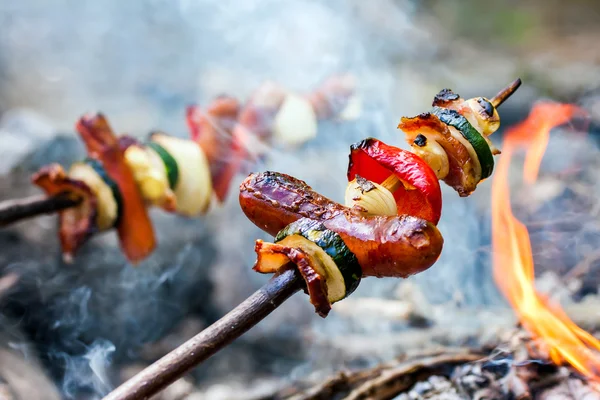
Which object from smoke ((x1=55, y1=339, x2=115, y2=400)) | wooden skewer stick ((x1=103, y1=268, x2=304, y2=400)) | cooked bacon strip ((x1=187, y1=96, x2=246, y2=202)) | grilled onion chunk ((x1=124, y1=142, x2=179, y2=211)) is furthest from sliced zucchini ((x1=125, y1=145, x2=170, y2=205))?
wooden skewer stick ((x1=103, y1=268, x2=304, y2=400))

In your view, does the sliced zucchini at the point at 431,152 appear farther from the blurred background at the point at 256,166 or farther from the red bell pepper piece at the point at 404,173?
the blurred background at the point at 256,166

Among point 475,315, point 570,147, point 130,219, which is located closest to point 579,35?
point 570,147

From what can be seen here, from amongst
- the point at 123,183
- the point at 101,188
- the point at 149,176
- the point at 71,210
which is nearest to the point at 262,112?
the point at 149,176

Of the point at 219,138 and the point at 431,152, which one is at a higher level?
the point at 219,138

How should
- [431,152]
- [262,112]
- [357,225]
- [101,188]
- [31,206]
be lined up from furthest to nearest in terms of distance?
[262,112] < [101,188] < [31,206] < [431,152] < [357,225]

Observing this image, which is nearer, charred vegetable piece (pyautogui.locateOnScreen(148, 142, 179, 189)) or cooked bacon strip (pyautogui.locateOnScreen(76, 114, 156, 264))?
cooked bacon strip (pyautogui.locateOnScreen(76, 114, 156, 264))

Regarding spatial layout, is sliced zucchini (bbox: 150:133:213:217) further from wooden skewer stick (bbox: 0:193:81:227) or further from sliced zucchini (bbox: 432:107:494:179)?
sliced zucchini (bbox: 432:107:494:179)

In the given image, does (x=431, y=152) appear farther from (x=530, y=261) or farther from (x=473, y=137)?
(x=530, y=261)

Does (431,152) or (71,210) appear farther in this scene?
(71,210)
